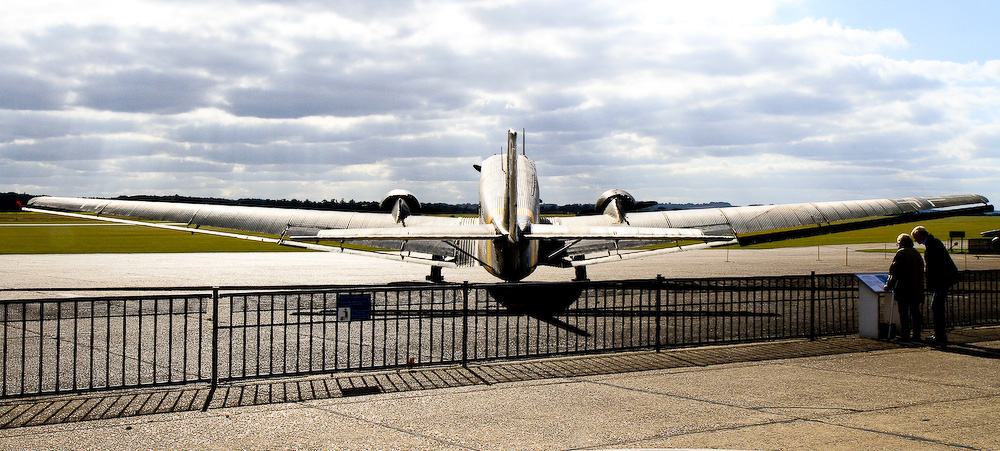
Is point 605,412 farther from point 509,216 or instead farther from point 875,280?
point 509,216

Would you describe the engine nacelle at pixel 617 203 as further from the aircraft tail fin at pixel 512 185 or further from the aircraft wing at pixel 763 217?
the aircraft tail fin at pixel 512 185

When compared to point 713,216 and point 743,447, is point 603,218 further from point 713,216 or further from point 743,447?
point 743,447

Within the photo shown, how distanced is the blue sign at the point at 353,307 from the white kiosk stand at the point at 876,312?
841cm

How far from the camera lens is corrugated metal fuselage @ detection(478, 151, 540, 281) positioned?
17.2 meters

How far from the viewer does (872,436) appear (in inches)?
243

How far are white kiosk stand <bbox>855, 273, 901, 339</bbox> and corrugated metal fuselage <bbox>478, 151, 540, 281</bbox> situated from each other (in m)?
7.56

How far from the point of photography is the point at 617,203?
2712 cm

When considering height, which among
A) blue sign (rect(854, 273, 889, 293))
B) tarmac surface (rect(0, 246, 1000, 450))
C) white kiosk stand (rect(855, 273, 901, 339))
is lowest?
tarmac surface (rect(0, 246, 1000, 450))

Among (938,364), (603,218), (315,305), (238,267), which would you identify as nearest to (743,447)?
(938,364)

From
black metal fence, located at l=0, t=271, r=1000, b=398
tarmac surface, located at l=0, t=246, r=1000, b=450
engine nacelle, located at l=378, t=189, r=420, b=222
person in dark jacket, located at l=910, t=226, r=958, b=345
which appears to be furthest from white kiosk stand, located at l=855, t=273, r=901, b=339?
engine nacelle, located at l=378, t=189, r=420, b=222

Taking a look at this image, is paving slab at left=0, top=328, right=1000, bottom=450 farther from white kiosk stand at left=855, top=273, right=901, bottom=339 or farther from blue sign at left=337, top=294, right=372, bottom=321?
white kiosk stand at left=855, top=273, right=901, bottom=339

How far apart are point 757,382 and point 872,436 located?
7.16ft

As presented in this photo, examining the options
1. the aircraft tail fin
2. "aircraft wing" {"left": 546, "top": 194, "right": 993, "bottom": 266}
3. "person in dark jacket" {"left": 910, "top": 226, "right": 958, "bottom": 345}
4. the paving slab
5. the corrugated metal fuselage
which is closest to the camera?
the paving slab

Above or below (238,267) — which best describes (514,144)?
above
